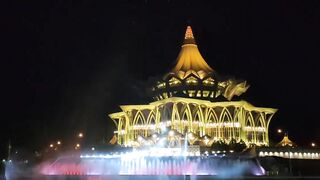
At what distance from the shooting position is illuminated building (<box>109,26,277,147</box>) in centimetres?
5647

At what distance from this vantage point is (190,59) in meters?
64.1

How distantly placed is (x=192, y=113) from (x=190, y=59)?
993cm

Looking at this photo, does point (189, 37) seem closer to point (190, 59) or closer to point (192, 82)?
point (190, 59)

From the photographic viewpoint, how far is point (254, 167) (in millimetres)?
37812

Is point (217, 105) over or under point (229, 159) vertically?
over

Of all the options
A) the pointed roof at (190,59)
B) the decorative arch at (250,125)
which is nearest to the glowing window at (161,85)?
the pointed roof at (190,59)

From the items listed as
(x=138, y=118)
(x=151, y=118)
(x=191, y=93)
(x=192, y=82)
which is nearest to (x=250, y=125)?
(x=191, y=93)

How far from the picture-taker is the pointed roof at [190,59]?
2472 inches

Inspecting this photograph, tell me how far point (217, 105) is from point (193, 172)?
20.5 m

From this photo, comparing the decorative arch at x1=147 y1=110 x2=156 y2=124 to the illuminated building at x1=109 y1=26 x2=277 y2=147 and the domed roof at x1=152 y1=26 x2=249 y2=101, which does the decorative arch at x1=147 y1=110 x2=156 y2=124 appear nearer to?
the illuminated building at x1=109 y1=26 x2=277 y2=147

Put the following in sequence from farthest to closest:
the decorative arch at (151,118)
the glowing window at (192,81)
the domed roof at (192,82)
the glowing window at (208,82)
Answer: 1. the glowing window at (208,82)
2. the domed roof at (192,82)
3. the glowing window at (192,81)
4. the decorative arch at (151,118)

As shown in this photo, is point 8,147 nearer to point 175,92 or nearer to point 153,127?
point 153,127

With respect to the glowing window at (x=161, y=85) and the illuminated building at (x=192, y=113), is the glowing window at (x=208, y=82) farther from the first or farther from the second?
the glowing window at (x=161, y=85)

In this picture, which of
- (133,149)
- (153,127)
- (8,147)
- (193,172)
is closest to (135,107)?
(153,127)
